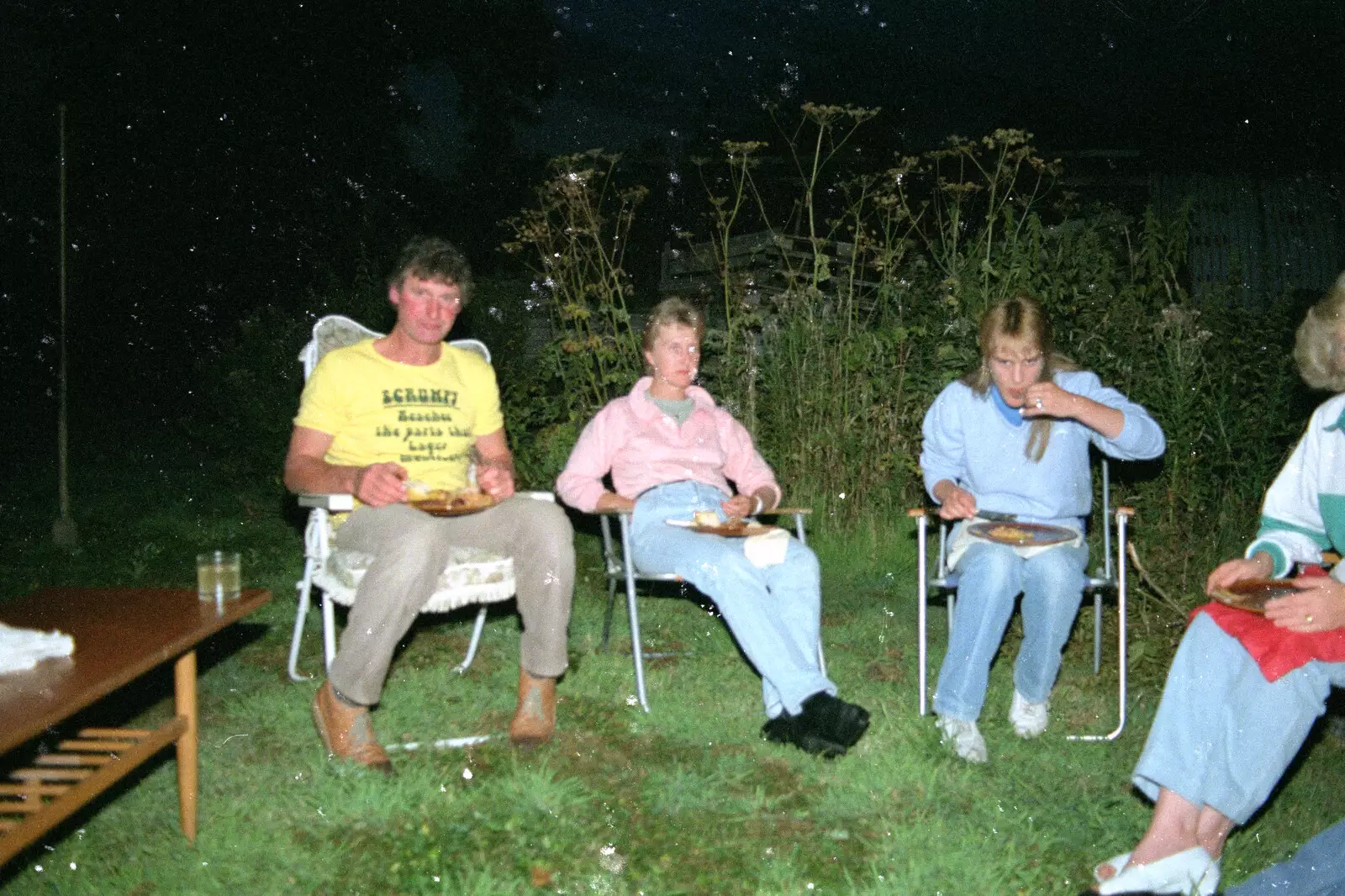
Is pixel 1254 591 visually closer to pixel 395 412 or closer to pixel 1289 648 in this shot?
pixel 1289 648

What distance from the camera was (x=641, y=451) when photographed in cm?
381

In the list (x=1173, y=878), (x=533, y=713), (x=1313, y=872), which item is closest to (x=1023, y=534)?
(x=1173, y=878)

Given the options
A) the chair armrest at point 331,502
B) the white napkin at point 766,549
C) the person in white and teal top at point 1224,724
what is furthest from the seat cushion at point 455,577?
the person in white and teal top at point 1224,724

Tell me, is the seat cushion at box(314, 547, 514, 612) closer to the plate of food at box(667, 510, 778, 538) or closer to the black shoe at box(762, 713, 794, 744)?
the plate of food at box(667, 510, 778, 538)

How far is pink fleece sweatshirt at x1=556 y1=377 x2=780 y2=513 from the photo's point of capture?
3787 mm

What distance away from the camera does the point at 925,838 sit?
2.66 m

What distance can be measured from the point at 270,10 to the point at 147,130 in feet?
5.53

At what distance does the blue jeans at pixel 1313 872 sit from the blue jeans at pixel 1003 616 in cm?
113

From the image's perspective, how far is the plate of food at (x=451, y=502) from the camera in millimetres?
3055

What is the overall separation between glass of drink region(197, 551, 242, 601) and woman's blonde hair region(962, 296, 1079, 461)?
2.35 metres

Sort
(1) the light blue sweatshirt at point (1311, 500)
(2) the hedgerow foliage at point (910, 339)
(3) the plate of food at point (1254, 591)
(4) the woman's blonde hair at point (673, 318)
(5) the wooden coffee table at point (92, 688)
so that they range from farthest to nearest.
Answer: (2) the hedgerow foliage at point (910, 339)
(4) the woman's blonde hair at point (673, 318)
(1) the light blue sweatshirt at point (1311, 500)
(3) the plate of food at point (1254, 591)
(5) the wooden coffee table at point (92, 688)

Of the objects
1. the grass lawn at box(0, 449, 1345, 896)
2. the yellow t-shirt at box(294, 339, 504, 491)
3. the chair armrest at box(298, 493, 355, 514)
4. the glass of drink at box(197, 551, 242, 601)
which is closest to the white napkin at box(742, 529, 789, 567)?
the grass lawn at box(0, 449, 1345, 896)

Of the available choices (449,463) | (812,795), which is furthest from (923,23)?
(812,795)

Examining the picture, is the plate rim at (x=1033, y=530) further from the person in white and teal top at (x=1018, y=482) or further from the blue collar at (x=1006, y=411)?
the blue collar at (x=1006, y=411)
